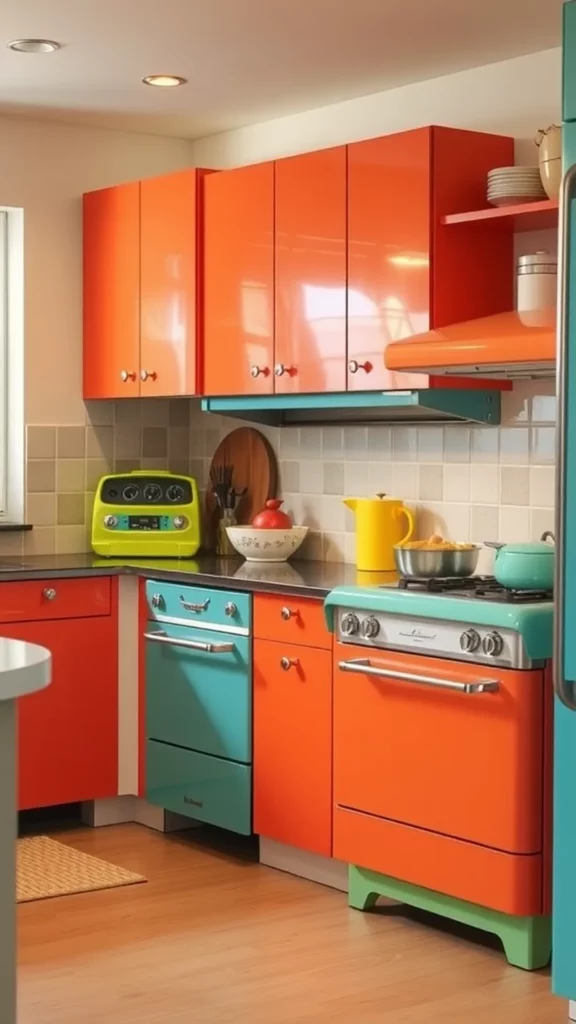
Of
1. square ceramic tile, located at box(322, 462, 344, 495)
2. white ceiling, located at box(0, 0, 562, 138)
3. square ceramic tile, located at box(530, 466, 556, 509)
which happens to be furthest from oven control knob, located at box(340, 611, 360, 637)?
white ceiling, located at box(0, 0, 562, 138)

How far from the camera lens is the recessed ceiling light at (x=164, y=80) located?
489 cm

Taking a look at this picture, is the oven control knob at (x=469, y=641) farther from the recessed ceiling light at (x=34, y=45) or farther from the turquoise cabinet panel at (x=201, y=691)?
the recessed ceiling light at (x=34, y=45)

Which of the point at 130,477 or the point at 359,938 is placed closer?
the point at 359,938

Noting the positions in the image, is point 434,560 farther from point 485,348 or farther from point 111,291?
point 111,291

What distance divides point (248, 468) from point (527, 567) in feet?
5.99

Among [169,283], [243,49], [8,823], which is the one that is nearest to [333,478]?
[169,283]

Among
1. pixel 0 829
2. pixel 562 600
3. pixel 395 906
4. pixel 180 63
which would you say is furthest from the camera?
pixel 180 63

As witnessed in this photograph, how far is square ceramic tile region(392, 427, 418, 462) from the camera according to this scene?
489cm

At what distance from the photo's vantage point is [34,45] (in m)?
4.54

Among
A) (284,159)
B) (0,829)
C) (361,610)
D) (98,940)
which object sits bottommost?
(98,940)

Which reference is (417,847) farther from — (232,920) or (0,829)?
(0,829)

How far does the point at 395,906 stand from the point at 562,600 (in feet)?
5.02

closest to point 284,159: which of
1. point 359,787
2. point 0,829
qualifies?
point 359,787

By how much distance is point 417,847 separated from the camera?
403cm
